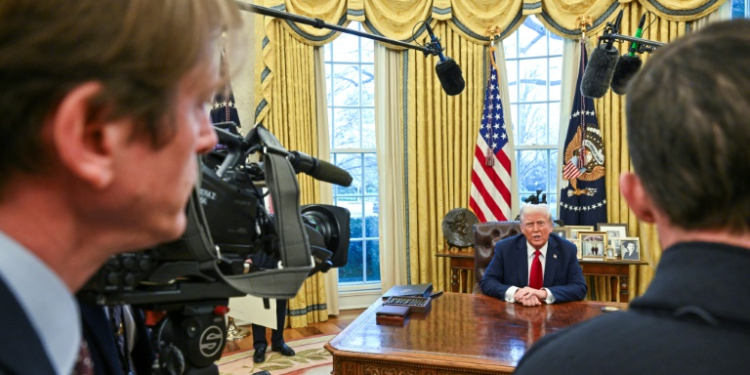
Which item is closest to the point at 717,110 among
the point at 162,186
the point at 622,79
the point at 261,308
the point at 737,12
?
the point at 162,186

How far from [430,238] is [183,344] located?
4482 millimetres

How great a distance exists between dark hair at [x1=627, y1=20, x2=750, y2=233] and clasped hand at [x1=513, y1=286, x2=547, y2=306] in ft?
8.02

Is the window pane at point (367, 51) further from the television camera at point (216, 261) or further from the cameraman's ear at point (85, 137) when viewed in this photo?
the cameraman's ear at point (85, 137)

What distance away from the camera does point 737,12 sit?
473 centimetres

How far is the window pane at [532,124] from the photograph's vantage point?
5297 mm

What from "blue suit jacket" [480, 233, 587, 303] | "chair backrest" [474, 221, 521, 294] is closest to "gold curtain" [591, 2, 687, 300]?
"chair backrest" [474, 221, 521, 294]

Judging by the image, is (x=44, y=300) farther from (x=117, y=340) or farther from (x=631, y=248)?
(x=631, y=248)

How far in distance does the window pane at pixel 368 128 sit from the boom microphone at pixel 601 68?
2864 mm

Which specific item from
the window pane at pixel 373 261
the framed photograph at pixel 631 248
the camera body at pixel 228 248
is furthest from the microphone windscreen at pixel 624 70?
the window pane at pixel 373 261

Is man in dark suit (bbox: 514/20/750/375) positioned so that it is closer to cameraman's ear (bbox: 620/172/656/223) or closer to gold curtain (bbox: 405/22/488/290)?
cameraman's ear (bbox: 620/172/656/223)

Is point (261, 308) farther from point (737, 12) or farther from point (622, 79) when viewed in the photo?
point (737, 12)

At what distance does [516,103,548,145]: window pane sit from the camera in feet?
17.4

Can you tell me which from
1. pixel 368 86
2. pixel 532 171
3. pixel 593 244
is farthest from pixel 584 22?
pixel 368 86

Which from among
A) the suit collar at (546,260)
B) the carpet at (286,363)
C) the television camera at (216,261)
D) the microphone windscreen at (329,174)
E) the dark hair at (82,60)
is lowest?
the carpet at (286,363)
